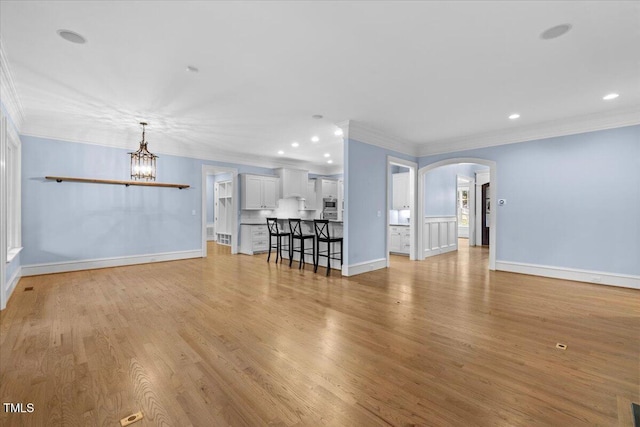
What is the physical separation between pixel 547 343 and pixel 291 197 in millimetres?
7550

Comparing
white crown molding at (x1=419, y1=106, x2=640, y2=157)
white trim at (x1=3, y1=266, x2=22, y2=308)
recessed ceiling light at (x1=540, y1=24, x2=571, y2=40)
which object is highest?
recessed ceiling light at (x1=540, y1=24, x2=571, y2=40)

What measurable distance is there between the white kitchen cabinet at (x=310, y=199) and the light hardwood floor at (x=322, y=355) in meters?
5.58

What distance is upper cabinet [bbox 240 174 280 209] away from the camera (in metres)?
8.10

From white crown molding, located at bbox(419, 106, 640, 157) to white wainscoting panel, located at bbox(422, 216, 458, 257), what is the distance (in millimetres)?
1961

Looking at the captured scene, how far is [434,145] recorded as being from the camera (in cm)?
665

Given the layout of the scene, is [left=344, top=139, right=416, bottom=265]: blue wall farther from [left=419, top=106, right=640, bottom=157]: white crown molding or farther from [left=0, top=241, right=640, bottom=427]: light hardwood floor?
[left=419, top=106, right=640, bottom=157]: white crown molding

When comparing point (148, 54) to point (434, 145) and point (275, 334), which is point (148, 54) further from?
point (434, 145)

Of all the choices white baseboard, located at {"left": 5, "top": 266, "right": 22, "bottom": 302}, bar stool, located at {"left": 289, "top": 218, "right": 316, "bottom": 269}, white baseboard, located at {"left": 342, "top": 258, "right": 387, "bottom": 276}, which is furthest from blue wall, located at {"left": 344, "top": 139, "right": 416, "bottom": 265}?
white baseboard, located at {"left": 5, "top": 266, "right": 22, "bottom": 302}

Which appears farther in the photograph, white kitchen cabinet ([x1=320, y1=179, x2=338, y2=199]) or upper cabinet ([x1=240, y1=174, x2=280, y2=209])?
white kitchen cabinet ([x1=320, y1=179, x2=338, y2=199])

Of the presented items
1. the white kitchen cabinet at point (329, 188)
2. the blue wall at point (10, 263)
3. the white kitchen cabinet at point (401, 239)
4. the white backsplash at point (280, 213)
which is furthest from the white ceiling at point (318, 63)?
the white kitchen cabinet at point (329, 188)

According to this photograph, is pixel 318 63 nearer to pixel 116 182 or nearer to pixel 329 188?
pixel 116 182

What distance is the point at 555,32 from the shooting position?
2520 millimetres

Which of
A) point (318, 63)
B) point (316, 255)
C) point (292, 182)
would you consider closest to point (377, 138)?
point (316, 255)

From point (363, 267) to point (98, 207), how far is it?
18.5ft
